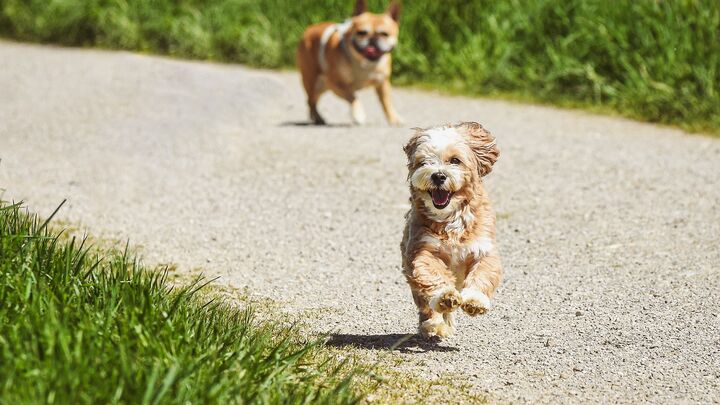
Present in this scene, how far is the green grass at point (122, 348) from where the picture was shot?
3629 millimetres

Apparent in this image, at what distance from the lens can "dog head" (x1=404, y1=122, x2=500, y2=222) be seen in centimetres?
482

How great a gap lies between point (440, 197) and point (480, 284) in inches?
15.5

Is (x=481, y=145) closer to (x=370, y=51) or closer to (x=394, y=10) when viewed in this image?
(x=370, y=51)

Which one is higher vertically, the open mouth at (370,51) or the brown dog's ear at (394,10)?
the brown dog's ear at (394,10)

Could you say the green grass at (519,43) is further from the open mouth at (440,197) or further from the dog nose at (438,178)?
the dog nose at (438,178)

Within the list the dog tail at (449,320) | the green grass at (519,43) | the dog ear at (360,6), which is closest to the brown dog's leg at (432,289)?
the dog tail at (449,320)

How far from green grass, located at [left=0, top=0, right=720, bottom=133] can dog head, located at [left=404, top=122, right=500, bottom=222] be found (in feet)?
21.1

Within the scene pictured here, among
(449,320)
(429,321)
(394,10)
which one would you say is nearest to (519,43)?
(394,10)

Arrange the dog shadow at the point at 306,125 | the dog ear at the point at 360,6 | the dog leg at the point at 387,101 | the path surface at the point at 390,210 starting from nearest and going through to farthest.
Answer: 1. the path surface at the point at 390,210
2. the dog ear at the point at 360,6
3. the dog leg at the point at 387,101
4. the dog shadow at the point at 306,125

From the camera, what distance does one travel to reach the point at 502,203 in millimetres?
8445

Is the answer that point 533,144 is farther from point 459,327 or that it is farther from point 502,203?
point 459,327

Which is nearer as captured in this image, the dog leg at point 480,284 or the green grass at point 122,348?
the green grass at point 122,348

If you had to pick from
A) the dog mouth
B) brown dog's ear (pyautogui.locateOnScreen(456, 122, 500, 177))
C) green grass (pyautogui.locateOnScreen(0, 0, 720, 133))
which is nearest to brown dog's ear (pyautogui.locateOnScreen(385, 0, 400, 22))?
the dog mouth

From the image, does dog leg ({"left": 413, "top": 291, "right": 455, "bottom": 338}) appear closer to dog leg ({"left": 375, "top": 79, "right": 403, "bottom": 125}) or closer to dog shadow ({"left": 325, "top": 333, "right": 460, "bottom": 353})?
dog shadow ({"left": 325, "top": 333, "right": 460, "bottom": 353})
